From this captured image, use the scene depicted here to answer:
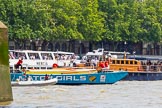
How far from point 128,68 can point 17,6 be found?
24.3m

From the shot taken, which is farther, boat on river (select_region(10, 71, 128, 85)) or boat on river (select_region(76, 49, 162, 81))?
boat on river (select_region(76, 49, 162, 81))

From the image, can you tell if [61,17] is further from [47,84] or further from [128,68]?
[47,84]

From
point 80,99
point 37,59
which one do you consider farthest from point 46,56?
point 80,99

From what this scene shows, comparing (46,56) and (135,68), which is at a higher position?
(46,56)

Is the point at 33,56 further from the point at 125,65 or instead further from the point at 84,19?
the point at 84,19

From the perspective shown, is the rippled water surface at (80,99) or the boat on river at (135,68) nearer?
the rippled water surface at (80,99)

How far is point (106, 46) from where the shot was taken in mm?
114875

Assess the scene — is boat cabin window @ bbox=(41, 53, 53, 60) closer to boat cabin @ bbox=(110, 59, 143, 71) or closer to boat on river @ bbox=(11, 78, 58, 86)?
boat cabin @ bbox=(110, 59, 143, 71)

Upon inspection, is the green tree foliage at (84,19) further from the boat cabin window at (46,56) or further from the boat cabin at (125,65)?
the boat cabin at (125,65)

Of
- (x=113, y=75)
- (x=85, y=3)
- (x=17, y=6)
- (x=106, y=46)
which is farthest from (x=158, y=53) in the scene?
(x=113, y=75)

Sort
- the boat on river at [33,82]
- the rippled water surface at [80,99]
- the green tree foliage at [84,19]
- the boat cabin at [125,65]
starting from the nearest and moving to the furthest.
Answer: the rippled water surface at [80,99] < the boat on river at [33,82] < the boat cabin at [125,65] < the green tree foliage at [84,19]

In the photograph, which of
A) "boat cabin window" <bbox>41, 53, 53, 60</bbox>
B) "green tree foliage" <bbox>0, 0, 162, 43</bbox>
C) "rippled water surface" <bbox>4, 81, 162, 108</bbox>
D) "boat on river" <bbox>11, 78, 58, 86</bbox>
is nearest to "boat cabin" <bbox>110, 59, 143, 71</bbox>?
"boat cabin window" <bbox>41, 53, 53, 60</bbox>

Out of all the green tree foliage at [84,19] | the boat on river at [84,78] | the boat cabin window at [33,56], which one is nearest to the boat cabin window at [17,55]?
the boat cabin window at [33,56]

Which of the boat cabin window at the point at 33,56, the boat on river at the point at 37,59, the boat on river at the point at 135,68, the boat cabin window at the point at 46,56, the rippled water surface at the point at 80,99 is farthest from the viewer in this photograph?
the boat on river at the point at 135,68
